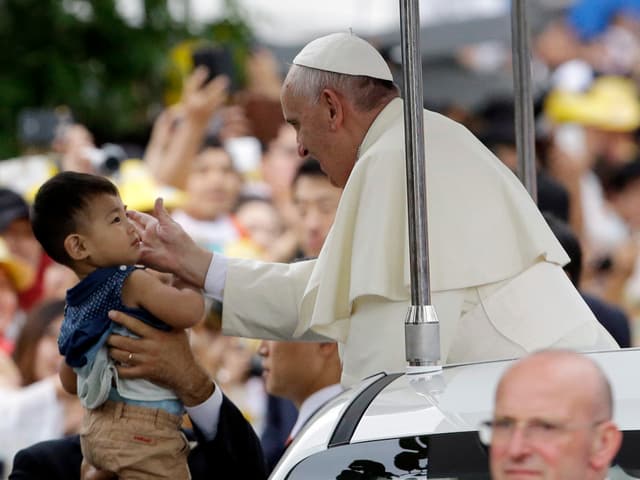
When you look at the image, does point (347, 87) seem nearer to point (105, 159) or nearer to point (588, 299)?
point (588, 299)

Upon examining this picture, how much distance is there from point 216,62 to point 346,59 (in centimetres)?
514

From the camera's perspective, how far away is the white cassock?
4.11 metres

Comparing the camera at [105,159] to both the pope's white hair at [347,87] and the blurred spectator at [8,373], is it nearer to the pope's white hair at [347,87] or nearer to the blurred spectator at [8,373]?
the blurred spectator at [8,373]

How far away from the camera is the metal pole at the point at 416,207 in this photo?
3.72m

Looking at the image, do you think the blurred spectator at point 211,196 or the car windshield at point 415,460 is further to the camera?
the blurred spectator at point 211,196

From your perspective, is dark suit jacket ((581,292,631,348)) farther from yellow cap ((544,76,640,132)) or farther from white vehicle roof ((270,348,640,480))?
yellow cap ((544,76,640,132))

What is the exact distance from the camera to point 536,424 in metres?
2.70

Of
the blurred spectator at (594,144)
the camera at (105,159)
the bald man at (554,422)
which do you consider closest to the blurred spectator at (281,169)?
the blurred spectator at (594,144)

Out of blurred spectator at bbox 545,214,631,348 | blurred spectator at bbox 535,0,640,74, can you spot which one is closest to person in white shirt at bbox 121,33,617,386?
blurred spectator at bbox 545,214,631,348

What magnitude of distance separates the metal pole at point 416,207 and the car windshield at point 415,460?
51cm

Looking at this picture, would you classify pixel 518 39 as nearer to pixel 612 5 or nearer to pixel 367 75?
pixel 367 75

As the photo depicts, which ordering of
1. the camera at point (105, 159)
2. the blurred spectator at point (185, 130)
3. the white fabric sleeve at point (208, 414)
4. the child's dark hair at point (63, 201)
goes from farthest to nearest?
the blurred spectator at point (185, 130), the camera at point (105, 159), the white fabric sleeve at point (208, 414), the child's dark hair at point (63, 201)

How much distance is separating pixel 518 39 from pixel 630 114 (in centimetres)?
791

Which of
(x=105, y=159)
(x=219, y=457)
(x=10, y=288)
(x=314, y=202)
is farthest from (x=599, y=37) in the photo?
(x=219, y=457)
